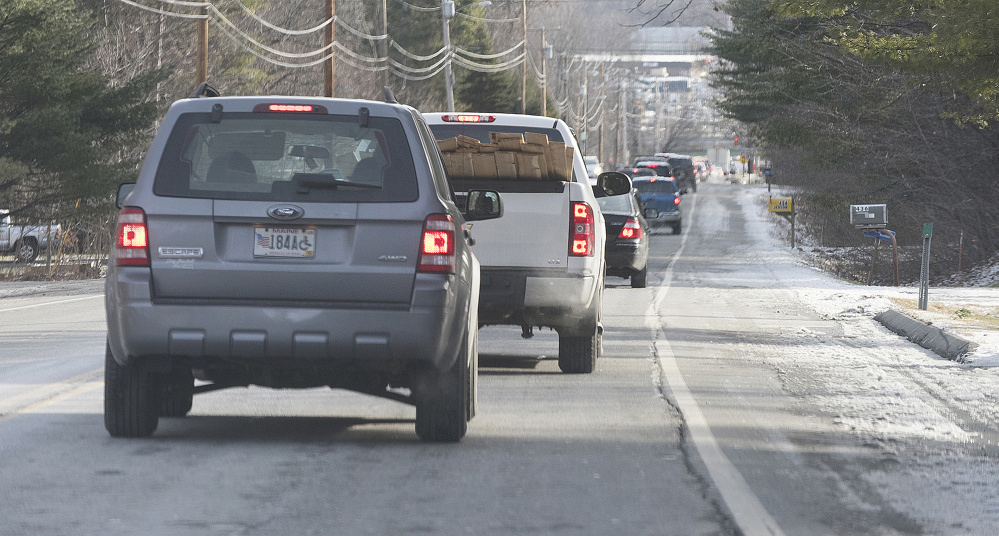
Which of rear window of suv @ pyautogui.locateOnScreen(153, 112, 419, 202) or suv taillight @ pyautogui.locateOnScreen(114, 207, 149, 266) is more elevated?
rear window of suv @ pyautogui.locateOnScreen(153, 112, 419, 202)

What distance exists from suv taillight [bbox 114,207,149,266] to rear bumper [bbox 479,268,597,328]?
144 inches

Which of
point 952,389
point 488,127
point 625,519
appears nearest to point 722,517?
point 625,519

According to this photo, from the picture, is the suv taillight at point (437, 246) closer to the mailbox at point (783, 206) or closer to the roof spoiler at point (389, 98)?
the roof spoiler at point (389, 98)

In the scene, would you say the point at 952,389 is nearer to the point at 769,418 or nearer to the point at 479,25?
the point at 769,418

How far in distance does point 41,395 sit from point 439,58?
2733 inches

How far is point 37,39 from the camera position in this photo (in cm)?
2636

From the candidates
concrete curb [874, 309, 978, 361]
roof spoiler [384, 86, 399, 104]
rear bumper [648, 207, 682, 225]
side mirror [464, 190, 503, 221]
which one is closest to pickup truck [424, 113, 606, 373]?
side mirror [464, 190, 503, 221]

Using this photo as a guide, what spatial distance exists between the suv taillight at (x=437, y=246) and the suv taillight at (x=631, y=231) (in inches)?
485

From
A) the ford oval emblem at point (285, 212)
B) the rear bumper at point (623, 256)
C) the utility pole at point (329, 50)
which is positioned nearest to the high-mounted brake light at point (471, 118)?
the ford oval emblem at point (285, 212)

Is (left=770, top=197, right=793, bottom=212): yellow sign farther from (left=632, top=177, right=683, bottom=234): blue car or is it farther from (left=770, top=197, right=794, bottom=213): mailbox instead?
(left=632, top=177, right=683, bottom=234): blue car

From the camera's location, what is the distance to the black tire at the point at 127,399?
7.45m

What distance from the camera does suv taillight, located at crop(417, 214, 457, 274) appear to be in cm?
703

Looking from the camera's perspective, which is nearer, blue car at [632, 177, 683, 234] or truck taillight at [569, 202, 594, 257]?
truck taillight at [569, 202, 594, 257]

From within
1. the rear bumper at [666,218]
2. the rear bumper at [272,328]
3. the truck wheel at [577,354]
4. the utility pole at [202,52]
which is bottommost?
the rear bumper at [666,218]
